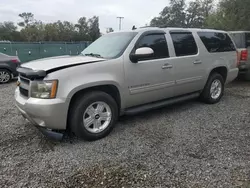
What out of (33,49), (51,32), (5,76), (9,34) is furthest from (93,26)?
(5,76)

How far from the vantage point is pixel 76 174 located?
2902 millimetres

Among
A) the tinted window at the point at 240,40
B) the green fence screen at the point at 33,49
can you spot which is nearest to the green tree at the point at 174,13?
the green fence screen at the point at 33,49

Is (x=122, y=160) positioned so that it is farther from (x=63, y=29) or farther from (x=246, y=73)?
(x=63, y=29)

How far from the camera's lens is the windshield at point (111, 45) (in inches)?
162

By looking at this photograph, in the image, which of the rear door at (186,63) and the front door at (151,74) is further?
the rear door at (186,63)

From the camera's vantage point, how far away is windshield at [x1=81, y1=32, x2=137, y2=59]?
412cm

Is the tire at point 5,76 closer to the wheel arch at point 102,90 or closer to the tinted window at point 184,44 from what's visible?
the wheel arch at point 102,90

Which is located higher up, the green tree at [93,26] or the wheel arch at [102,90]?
the green tree at [93,26]

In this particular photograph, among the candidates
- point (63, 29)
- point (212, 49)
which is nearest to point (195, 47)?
point (212, 49)

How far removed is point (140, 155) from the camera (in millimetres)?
3334

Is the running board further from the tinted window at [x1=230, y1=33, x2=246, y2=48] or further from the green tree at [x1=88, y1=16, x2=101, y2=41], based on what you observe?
the green tree at [x1=88, y1=16, x2=101, y2=41]

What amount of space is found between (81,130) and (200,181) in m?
1.84

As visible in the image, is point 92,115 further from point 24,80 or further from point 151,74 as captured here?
point 151,74

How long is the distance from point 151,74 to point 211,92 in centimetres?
218
